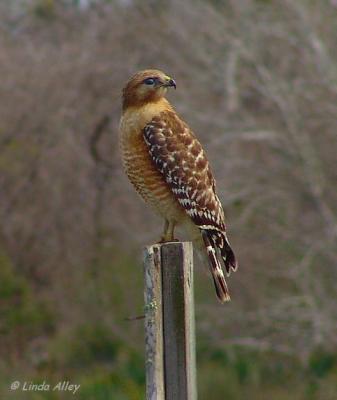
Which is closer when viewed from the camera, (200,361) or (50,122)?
(200,361)

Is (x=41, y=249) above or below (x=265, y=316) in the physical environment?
above

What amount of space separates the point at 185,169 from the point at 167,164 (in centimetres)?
8

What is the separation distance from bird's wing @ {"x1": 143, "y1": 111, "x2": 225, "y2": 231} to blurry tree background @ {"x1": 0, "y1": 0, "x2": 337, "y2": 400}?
20.1ft

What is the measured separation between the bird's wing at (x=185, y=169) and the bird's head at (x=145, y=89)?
99 mm

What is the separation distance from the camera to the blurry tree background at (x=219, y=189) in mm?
11750

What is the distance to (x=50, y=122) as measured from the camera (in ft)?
43.4

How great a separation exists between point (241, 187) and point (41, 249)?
2639 mm

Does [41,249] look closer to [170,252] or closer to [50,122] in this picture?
[50,122]

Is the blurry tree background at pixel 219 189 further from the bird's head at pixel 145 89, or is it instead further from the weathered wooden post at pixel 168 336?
the weathered wooden post at pixel 168 336

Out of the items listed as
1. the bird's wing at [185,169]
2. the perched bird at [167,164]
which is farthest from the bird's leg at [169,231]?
the bird's wing at [185,169]

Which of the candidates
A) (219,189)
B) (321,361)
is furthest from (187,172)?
(321,361)

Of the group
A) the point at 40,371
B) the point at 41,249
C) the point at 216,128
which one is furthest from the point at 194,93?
the point at 40,371

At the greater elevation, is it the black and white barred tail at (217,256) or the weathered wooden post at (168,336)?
the black and white barred tail at (217,256)

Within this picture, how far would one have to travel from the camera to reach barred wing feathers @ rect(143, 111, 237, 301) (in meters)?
4.57
